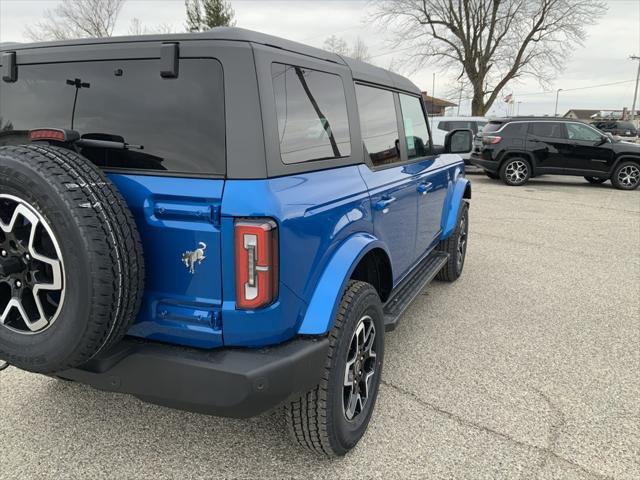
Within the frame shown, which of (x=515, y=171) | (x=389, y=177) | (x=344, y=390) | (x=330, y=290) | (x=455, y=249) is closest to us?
(x=330, y=290)

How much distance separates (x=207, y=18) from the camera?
32.9 m

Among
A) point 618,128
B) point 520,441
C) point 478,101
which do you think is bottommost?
point 520,441

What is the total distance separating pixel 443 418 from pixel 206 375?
4.93 feet

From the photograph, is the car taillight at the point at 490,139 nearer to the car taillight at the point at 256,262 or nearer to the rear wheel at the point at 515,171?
the rear wheel at the point at 515,171

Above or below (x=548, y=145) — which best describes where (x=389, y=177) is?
below

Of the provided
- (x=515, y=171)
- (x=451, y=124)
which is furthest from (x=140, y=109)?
(x=451, y=124)

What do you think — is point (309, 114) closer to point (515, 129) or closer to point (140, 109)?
point (140, 109)

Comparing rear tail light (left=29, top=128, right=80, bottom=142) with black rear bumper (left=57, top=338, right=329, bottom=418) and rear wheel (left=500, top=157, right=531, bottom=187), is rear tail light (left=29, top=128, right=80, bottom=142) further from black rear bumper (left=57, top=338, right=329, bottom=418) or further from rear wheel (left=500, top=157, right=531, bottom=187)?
rear wheel (left=500, top=157, right=531, bottom=187)

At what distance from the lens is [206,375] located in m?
1.82

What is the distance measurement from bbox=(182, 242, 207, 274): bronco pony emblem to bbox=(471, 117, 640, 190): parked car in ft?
40.8

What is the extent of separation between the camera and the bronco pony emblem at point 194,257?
5.98 feet

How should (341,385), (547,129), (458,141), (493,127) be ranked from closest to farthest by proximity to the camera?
(341,385), (458,141), (547,129), (493,127)

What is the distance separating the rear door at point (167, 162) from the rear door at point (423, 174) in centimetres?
190

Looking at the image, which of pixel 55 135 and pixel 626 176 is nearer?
pixel 55 135
